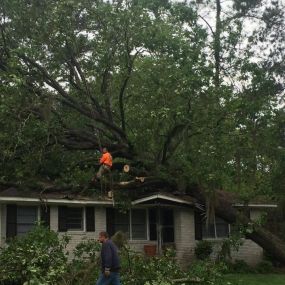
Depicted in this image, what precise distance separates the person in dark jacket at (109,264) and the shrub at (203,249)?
1250cm

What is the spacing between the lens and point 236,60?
25547 mm

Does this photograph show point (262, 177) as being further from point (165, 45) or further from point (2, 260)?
point (2, 260)

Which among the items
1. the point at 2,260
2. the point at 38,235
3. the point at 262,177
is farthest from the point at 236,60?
the point at 2,260

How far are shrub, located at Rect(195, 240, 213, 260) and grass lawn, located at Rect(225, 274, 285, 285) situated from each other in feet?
8.92

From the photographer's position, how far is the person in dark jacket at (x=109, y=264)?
1182cm

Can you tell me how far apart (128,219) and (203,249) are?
3622mm

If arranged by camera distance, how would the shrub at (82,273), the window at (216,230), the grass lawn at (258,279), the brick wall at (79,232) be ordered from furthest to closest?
1. the window at (216,230)
2. the brick wall at (79,232)
3. the grass lawn at (258,279)
4. the shrub at (82,273)

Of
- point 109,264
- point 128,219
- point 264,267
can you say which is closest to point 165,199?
point 128,219

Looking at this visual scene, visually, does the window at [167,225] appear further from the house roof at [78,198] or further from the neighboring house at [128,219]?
the house roof at [78,198]

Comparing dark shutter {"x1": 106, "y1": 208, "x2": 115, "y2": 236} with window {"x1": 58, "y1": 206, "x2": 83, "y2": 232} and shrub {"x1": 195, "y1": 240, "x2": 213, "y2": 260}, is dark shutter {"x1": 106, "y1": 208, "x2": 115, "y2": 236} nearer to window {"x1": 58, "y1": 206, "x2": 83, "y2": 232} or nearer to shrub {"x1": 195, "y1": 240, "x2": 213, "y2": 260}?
window {"x1": 58, "y1": 206, "x2": 83, "y2": 232}

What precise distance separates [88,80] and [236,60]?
8.00m

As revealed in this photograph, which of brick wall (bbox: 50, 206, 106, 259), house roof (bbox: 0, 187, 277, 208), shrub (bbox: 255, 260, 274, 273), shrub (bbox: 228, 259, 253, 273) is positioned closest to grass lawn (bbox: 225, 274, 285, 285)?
shrub (bbox: 228, 259, 253, 273)

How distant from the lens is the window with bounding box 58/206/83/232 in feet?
75.8

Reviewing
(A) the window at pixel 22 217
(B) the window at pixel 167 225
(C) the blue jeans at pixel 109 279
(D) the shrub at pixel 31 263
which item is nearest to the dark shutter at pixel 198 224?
(B) the window at pixel 167 225
